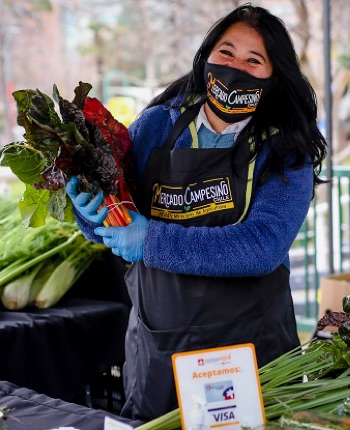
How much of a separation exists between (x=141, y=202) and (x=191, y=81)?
1.52 feet

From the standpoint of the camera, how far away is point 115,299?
336 centimetres

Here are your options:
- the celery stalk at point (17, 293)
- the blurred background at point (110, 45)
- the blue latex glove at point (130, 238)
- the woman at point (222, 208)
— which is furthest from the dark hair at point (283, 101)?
the blurred background at point (110, 45)

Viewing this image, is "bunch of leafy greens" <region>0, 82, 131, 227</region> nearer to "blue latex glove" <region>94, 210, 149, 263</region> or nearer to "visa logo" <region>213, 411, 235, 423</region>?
"blue latex glove" <region>94, 210, 149, 263</region>

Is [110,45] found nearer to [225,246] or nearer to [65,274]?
[65,274]

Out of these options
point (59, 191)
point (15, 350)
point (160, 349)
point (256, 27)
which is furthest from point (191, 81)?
point (15, 350)

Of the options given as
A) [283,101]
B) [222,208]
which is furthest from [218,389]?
[283,101]

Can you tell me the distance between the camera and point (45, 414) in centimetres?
181

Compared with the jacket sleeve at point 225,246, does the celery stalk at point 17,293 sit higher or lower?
lower

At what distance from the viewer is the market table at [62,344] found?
278cm

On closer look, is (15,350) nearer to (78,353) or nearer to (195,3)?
(78,353)

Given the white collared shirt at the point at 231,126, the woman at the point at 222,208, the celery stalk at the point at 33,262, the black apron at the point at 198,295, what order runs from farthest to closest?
the celery stalk at the point at 33,262 → the white collared shirt at the point at 231,126 → the black apron at the point at 198,295 → the woman at the point at 222,208

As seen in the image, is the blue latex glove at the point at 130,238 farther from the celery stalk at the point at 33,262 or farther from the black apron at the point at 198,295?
the celery stalk at the point at 33,262

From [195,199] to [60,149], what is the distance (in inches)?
19.3

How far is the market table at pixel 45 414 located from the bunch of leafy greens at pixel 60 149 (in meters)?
0.54
